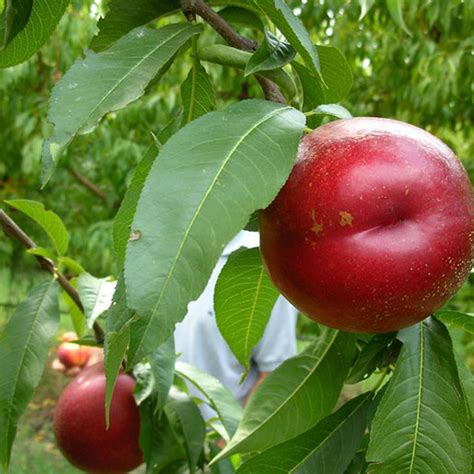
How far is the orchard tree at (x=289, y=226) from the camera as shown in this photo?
15.9 inches

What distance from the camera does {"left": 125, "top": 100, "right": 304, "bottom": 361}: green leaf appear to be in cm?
38

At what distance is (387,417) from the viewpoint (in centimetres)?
51

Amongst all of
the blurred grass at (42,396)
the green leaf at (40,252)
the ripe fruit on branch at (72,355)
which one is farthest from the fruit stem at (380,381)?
the blurred grass at (42,396)

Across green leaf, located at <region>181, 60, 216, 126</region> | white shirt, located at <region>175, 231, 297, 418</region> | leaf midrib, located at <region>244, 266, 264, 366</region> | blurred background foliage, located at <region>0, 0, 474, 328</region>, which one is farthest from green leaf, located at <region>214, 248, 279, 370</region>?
blurred background foliage, located at <region>0, 0, 474, 328</region>

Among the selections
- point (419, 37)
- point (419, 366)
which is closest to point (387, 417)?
point (419, 366)

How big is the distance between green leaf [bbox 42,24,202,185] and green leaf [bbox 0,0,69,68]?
54 mm

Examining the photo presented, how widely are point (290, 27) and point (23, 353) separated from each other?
1.60ft

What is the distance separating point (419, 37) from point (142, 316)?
2.67 metres

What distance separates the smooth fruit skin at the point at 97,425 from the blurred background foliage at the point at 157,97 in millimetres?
1487

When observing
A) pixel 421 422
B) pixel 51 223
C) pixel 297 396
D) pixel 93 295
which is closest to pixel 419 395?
pixel 421 422

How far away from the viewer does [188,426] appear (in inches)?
34.7

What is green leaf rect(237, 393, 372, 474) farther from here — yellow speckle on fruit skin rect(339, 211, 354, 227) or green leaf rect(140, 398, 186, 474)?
green leaf rect(140, 398, 186, 474)

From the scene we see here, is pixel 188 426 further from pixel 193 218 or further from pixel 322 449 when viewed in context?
pixel 193 218

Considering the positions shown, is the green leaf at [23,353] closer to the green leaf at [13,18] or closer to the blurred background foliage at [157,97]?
the green leaf at [13,18]
